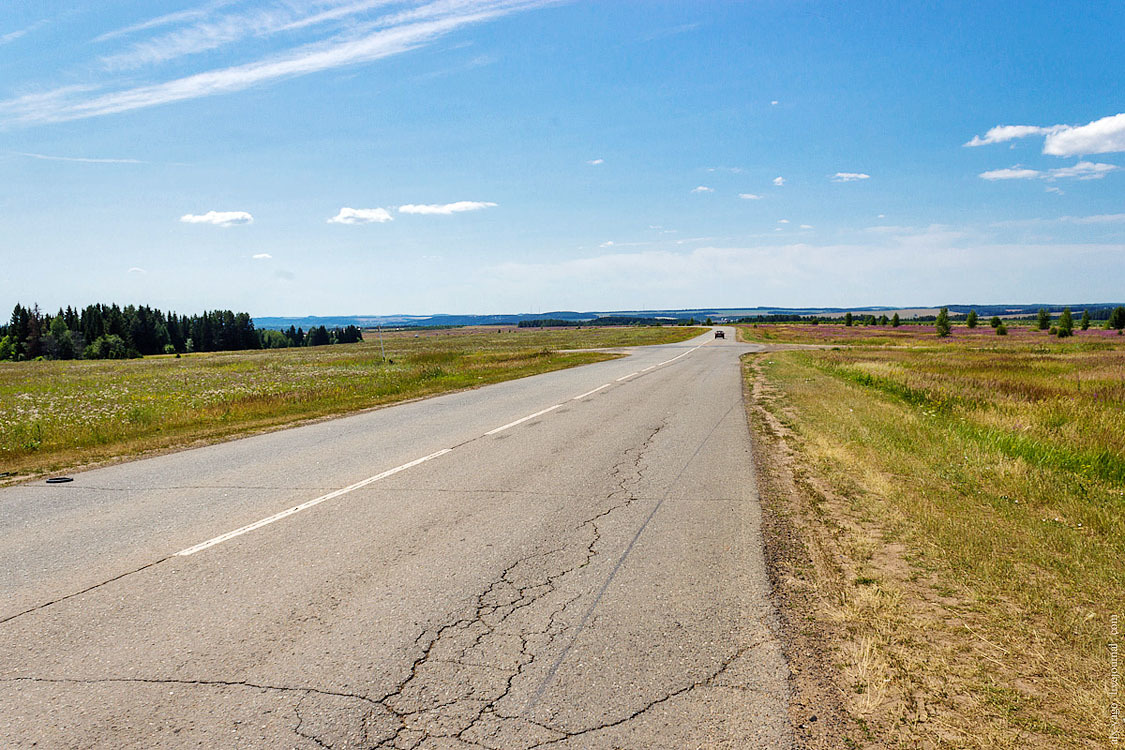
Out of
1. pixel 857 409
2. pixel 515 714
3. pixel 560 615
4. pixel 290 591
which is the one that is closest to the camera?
pixel 515 714

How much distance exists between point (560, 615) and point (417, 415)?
37.6ft

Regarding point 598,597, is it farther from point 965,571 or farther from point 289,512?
point 289,512

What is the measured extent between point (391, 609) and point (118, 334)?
128074 millimetres

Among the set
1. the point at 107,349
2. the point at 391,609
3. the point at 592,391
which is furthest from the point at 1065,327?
the point at 107,349

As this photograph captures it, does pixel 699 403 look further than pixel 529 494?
Yes

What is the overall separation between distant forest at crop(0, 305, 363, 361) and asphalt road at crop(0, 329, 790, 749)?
115m

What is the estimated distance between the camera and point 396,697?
3318 mm

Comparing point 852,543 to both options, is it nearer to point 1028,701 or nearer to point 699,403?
point 1028,701

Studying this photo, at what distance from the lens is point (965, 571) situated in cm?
492

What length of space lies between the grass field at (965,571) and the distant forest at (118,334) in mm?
119414

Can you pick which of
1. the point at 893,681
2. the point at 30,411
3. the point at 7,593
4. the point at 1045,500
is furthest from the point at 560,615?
the point at 30,411

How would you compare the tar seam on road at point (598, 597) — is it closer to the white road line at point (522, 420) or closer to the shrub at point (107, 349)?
the white road line at point (522, 420)

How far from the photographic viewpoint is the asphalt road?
3123mm

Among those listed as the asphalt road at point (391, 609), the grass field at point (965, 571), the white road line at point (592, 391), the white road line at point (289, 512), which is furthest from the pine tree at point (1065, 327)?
the white road line at point (289, 512)
